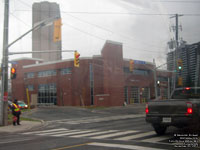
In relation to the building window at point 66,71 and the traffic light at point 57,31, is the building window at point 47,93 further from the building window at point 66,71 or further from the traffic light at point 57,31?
the traffic light at point 57,31

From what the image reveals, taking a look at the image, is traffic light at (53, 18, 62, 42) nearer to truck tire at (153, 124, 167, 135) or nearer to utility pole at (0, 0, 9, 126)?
utility pole at (0, 0, 9, 126)

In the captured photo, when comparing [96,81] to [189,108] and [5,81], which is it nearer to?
[5,81]

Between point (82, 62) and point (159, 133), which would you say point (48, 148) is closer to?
point (159, 133)

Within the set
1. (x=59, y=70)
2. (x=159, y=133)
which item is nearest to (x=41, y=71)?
(x=59, y=70)

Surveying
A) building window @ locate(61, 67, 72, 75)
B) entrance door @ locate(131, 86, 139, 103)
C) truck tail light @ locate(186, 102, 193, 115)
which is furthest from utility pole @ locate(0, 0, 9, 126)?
entrance door @ locate(131, 86, 139, 103)

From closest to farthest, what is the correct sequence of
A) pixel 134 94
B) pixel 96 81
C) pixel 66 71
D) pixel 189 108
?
pixel 189 108
pixel 96 81
pixel 66 71
pixel 134 94

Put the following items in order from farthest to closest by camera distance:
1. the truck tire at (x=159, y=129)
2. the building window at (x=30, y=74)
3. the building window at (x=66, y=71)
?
the building window at (x=30, y=74), the building window at (x=66, y=71), the truck tire at (x=159, y=129)

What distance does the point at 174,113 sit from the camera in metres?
9.20

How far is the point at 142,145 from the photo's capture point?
8.01 m

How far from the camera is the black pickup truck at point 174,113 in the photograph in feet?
29.1

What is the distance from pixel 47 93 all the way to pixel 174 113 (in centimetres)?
4464

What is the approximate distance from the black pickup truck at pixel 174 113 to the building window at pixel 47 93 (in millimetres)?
41313

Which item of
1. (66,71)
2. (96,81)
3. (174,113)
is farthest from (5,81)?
(66,71)

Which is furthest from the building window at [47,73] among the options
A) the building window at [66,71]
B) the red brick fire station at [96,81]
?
the building window at [66,71]
